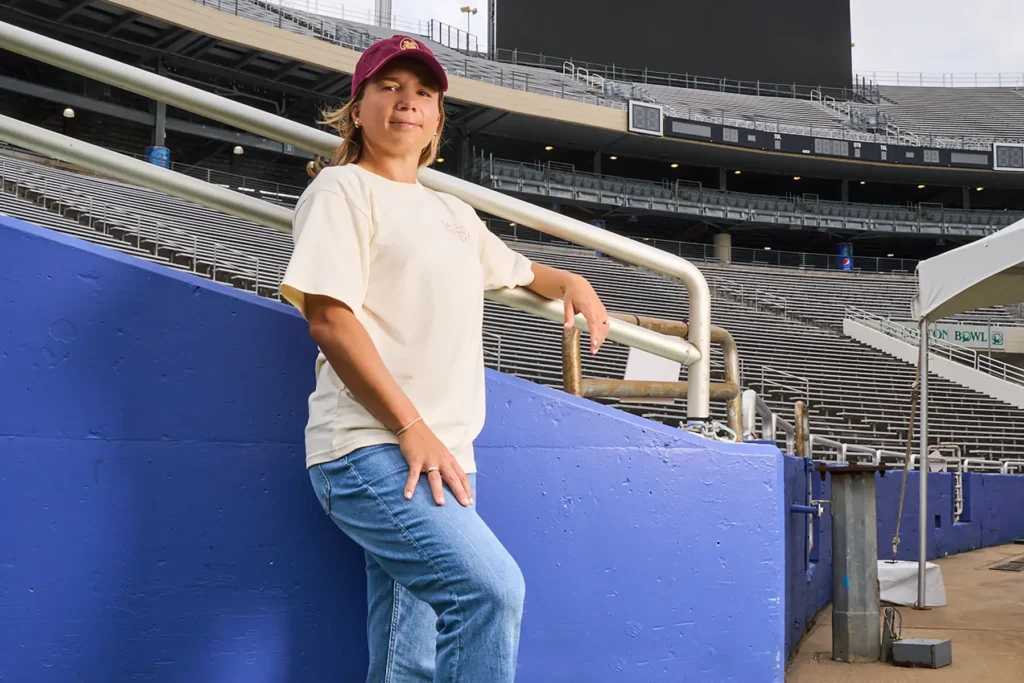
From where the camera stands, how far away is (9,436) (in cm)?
168

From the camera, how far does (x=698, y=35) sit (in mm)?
37688

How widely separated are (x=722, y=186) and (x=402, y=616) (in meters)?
34.2

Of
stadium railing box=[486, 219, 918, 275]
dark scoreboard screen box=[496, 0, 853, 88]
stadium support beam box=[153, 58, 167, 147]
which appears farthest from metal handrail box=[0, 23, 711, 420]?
dark scoreboard screen box=[496, 0, 853, 88]

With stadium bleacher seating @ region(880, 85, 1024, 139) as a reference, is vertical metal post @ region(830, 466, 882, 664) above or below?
below

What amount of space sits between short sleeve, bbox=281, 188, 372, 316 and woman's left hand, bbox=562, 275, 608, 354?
0.53 m

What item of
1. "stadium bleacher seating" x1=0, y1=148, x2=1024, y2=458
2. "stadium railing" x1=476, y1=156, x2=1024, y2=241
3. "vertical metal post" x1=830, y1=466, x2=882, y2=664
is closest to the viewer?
"vertical metal post" x1=830, y1=466, x2=882, y2=664

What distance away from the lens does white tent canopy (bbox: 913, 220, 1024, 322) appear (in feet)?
18.4

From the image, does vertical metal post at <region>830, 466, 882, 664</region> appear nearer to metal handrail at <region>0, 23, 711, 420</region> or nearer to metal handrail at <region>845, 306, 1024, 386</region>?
metal handrail at <region>0, 23, 711, 420</region>

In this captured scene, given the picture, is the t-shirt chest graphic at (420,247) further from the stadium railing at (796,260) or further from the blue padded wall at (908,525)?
the stadium railing at (796,260)

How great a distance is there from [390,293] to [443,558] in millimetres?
413

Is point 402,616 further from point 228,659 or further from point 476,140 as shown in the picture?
point 476,140

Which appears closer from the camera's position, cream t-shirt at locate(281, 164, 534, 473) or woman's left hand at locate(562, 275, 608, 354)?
cream t-shirt at locate(281, 164, 534, 473)

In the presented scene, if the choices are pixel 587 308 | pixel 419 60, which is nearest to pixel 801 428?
pixel 587 308

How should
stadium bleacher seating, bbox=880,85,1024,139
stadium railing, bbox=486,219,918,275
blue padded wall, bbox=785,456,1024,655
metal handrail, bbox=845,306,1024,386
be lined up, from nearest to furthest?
1. blue padded wall, bbox=785,456,1024,655
2. metal handrail, bbox=845,306,1024,386
3. stadium railing, bbox=486,219,918,275
4. stadium bleacher seating, bbox=880,85,1024,139
